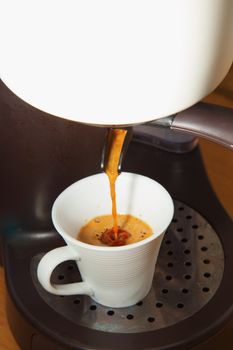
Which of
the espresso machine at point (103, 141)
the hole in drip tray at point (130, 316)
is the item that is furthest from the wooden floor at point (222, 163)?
the hole in drip tray at point (130, 316)

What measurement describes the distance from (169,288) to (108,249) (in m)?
0.09

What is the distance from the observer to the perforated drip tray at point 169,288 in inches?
15.4

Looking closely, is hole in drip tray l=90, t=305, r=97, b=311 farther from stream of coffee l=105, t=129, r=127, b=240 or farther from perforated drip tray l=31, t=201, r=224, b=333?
stream of coffee l=105, t=129, r=127, b=240

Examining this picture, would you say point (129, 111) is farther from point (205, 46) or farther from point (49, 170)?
point (49, 170)

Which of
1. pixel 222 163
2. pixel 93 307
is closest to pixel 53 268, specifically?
pixel 93 307


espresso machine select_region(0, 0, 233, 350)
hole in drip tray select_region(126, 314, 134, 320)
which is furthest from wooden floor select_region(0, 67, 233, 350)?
hole in drip tray select_region(126, 314, 134, 320)

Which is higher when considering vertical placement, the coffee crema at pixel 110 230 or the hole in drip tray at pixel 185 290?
the coffee crema at pixel 110 230

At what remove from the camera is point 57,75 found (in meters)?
0.23

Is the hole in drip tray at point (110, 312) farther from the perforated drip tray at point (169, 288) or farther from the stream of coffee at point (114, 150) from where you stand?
the stream of coffee at point (114, 150)

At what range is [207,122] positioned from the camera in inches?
12.3

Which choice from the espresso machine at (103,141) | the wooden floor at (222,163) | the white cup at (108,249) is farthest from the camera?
the wooden floor at (222,163)

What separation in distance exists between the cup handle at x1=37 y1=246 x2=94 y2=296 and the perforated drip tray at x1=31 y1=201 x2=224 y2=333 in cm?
1

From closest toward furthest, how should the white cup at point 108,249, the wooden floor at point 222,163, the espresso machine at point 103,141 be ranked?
the espresso machine at point 103,141 → the white cup at point 108,249 → the wooden floor at point 222,163

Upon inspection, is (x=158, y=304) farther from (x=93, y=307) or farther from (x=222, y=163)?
(x=222, y=163)
